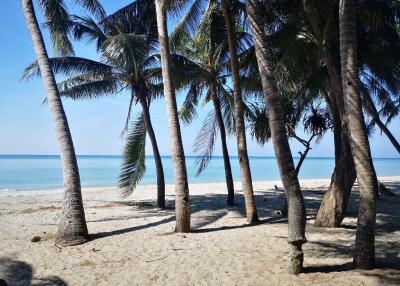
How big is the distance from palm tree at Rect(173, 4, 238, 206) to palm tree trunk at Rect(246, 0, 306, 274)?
6.82 metres

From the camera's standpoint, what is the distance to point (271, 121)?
6078 millimetres

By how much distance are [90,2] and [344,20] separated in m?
8.66

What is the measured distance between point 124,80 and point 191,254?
29.6 feet

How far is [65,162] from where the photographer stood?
9.09 metres

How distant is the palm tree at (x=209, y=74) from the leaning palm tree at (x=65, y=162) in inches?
191

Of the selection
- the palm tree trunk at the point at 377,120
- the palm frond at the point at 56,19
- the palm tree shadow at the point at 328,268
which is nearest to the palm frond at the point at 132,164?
the palm frond at the point at 56,19

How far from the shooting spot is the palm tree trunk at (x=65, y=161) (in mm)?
8844

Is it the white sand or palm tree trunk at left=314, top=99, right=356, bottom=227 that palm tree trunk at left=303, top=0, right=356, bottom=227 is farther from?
the white sand

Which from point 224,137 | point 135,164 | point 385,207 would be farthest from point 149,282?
point 385,207

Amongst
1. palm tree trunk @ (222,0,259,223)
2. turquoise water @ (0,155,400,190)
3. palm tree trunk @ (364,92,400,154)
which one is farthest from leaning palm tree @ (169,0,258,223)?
palm tree trunk @ (364,92,400,154)

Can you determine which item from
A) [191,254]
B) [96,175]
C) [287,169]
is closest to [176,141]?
[191,254]

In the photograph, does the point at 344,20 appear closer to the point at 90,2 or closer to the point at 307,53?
the point at 307,53

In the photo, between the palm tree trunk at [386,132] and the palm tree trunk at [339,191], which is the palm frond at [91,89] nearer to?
the palm tree trunk at [339,191]

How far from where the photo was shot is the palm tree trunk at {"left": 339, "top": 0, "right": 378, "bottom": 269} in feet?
18.2
